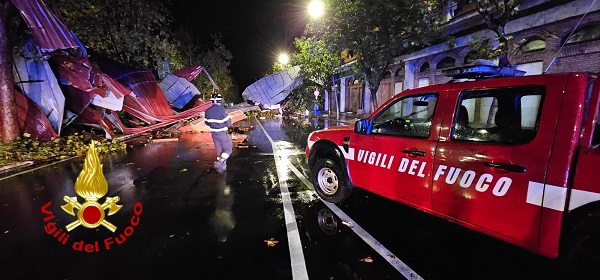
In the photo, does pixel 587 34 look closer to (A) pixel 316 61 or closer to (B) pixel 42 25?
(A) pixel 316 61

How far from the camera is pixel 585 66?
957 cm

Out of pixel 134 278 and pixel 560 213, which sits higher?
pixel 560 213

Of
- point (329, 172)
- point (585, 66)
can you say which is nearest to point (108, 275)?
point (329, 172)

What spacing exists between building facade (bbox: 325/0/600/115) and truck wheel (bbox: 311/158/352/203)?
4.09 metres

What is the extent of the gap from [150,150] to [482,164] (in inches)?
418

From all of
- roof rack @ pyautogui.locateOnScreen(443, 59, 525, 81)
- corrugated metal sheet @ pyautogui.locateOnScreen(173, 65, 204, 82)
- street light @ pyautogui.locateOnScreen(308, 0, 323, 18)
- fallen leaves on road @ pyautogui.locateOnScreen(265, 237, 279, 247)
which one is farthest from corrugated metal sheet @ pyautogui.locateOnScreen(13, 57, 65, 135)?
roof rack @ pyautogui.locateOnScreen(443, 59, 525, 81)

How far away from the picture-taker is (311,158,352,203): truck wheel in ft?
14.6

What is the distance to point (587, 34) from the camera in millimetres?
9562

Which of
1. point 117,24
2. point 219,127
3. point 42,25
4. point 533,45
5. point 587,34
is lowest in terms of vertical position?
Answer: point 219,127

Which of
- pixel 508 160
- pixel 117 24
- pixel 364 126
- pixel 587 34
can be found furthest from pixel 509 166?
pixel 117 24

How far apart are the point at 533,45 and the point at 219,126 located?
13.5 metres

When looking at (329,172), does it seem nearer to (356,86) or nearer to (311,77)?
(311,77)

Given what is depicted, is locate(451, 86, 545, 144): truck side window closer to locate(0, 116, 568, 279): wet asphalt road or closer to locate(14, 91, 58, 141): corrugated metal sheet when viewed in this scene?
locate(0, 116, 568, 279): wet asphalt road

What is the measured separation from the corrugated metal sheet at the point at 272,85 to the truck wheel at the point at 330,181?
2865cm
